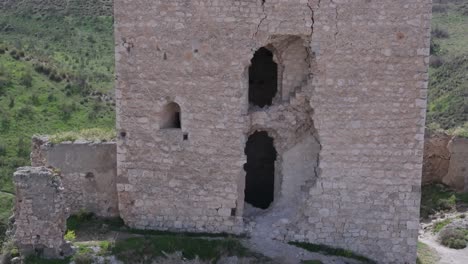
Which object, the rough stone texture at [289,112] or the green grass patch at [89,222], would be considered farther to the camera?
the green grass patch at [89,222]

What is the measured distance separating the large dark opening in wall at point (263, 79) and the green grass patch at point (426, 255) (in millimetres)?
4348

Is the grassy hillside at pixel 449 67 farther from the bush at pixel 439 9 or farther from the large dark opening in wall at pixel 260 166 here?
the large dark opening in wall at pixel 260 166

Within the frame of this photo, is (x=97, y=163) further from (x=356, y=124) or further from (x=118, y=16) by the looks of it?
(x=356, y=124)

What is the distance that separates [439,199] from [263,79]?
6340mm

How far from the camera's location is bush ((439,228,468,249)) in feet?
43.8

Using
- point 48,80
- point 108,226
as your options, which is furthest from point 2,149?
point 108,226

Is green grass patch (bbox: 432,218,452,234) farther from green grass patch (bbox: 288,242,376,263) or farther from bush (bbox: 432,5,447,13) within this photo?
bush (bbox: 432,5,447,13)

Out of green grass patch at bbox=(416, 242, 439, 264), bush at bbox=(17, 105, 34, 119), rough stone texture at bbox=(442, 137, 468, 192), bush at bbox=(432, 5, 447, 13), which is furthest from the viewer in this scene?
bush at bbox=(432, 5, 447, 13)

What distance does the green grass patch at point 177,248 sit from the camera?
1012 centimetres

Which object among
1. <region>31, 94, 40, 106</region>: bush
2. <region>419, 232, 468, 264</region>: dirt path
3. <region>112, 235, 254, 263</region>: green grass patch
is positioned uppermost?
<region>31, 94, 40, 106</region>: bush

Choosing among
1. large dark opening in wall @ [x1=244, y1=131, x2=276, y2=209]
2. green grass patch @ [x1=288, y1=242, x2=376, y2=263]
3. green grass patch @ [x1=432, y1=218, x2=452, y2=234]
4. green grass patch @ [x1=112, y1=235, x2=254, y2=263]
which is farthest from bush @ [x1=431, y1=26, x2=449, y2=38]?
green grass patch @ [x1=112, y1=235, x2=254, y2=263]

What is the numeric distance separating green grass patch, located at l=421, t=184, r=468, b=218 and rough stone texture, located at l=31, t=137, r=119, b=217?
833cm

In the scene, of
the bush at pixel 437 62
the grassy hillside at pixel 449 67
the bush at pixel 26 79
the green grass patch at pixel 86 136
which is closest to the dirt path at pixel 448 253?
the green grass patch at pixel 86 136

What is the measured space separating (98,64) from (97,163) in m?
18.9
